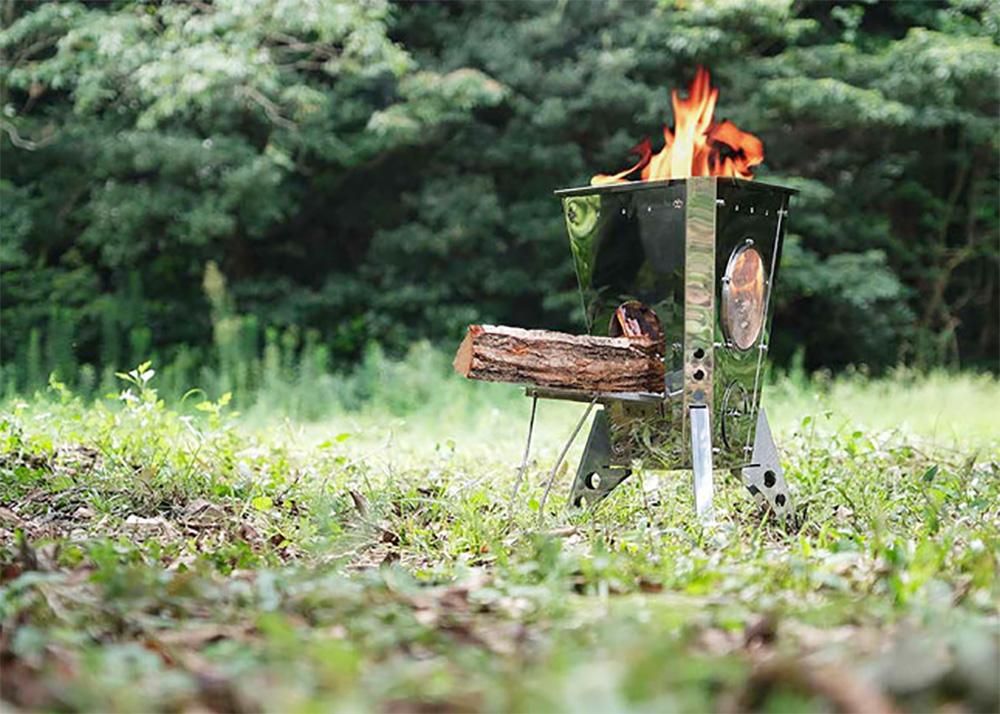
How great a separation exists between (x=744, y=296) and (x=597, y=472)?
72cm

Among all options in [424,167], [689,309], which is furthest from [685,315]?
[424,167]

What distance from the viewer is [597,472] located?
13.2 ft

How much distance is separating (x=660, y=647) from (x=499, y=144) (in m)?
9.86

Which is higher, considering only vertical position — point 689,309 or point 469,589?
point 689,309

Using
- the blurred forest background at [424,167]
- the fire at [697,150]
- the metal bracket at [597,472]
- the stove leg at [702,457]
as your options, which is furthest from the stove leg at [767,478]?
the blurred forest background at [424,167]

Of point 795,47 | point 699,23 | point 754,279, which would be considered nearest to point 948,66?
point 795,47

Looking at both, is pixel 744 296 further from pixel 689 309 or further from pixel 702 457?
pixel 702 457

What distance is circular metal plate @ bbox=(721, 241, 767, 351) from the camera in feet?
12.2

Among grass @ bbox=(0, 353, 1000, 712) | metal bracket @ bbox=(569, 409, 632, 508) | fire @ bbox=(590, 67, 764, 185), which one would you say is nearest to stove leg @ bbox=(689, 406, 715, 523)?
grass @ bbox=(0, 353, 1000, 712)

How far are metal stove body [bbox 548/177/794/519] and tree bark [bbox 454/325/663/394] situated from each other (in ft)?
0.16

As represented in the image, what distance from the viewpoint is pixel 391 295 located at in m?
11.0

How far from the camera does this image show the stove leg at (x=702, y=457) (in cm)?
356

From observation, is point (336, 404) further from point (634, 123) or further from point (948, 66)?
point (948, 66)

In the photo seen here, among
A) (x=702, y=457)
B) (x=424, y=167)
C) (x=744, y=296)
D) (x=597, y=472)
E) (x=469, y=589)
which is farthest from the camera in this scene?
(x=424, y=167)
